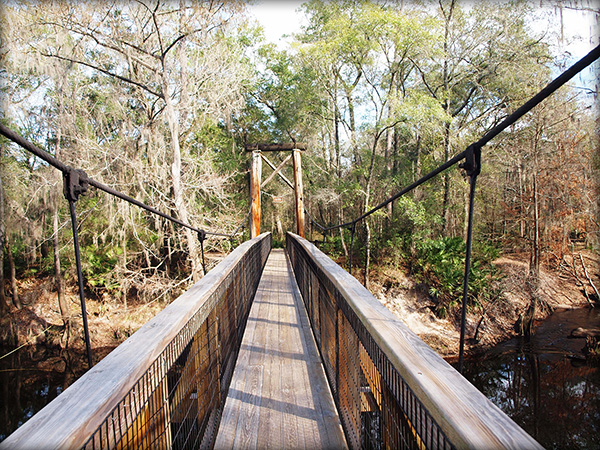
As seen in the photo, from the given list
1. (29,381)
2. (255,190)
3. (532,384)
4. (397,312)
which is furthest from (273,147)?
(532,384)

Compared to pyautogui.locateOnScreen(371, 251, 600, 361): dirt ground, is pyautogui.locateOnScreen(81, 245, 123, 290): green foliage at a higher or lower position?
higher

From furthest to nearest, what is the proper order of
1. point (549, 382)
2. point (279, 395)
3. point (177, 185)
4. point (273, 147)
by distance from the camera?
point (273, 147)
point (177, 185)
point (549, 382)
point (279, 395)

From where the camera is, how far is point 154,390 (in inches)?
33.7

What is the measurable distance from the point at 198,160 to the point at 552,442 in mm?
9350

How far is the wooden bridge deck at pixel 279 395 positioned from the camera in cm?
146

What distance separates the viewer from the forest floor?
28.6 feet

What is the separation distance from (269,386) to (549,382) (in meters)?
7.85

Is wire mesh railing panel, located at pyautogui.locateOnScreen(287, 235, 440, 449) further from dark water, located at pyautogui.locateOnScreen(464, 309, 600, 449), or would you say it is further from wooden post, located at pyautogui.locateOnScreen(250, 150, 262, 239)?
wooden post, located at pyautogui.locateOnScreen(250, 150, 262, 239)

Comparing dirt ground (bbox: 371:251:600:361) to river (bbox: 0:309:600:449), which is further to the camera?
dirt ground (bbox: 371:251:600:361)

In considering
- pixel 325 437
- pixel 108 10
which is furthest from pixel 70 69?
pixel 325 437

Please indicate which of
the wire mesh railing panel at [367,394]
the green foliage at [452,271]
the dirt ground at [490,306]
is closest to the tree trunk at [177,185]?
the dirt ground at [490,306]

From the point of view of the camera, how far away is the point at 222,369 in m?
1.83

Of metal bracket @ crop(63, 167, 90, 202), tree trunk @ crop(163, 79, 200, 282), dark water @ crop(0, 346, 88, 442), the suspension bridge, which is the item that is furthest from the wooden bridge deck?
dark water @ crop(0, 346, 88, 442)

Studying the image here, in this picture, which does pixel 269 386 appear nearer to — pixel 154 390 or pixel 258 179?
pixel 154 390
